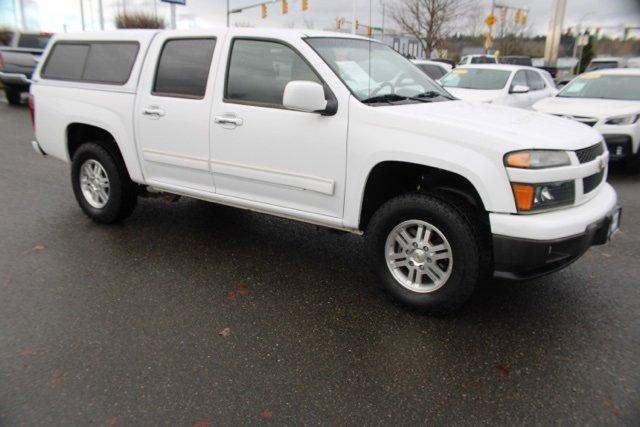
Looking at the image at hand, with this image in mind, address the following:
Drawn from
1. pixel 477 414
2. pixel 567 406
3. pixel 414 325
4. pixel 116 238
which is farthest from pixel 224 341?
pixel 116 238

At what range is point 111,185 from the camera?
5031 mm

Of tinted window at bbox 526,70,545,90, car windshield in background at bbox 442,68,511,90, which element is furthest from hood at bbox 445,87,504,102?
tinted window at bbox 526,70,545,90

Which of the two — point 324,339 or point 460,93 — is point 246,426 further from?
point 460,93

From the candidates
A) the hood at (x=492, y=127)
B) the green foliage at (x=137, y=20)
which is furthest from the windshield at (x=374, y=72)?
the green foliage at (x=137, y=20)

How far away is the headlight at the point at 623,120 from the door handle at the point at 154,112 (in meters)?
6.24

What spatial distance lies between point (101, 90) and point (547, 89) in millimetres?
10283

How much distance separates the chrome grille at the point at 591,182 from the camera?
332 centimetres

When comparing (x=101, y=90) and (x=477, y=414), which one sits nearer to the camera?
(x=477, y=414)

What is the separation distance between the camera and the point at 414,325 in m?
3.39

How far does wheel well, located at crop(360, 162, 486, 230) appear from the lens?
136 inches

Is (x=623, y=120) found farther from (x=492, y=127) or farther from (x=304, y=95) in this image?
(x=304, y=95)

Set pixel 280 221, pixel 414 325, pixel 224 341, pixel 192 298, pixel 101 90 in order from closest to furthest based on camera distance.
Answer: pixel 224 341
pixel 414 325
pixel 192 298
pixel 101 90
pixel 280 221

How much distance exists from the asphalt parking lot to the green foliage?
36.6 metres

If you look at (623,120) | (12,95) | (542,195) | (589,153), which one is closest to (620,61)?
(542,195)
